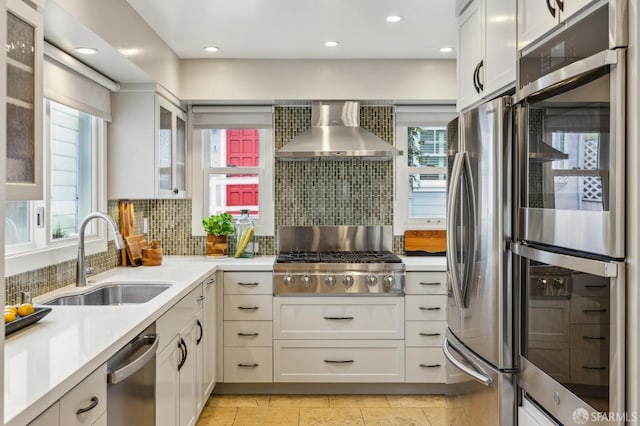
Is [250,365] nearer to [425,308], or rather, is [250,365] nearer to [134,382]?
[425,308]

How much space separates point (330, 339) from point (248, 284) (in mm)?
692

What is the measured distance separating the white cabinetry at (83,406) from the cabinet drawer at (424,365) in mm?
2440

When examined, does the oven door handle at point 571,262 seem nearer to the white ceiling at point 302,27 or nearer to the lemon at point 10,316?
the white ceiling at point 302,27

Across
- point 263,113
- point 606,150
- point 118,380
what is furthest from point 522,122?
point 263,113

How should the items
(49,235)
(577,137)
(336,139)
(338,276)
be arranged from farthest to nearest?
(336,139) → (338,276) → (49,235) → (577,137)

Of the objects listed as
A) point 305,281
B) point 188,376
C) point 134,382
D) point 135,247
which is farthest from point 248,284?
point 134,382

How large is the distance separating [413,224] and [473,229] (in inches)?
85.0

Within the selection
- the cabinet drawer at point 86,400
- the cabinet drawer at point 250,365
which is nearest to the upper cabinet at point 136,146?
the cabinet drawer at point 250,365

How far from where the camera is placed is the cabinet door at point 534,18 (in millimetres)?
1688

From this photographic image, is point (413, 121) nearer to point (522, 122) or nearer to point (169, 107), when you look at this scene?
point (169, 107)

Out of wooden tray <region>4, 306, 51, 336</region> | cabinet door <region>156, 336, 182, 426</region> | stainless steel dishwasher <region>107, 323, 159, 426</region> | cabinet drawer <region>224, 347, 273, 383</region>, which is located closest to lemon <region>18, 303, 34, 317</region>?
wooden tray <region>4, 306, 51, 336</region>

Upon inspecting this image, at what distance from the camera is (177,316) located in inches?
101

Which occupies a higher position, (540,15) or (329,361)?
(540,15)

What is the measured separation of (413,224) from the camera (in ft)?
14.1
